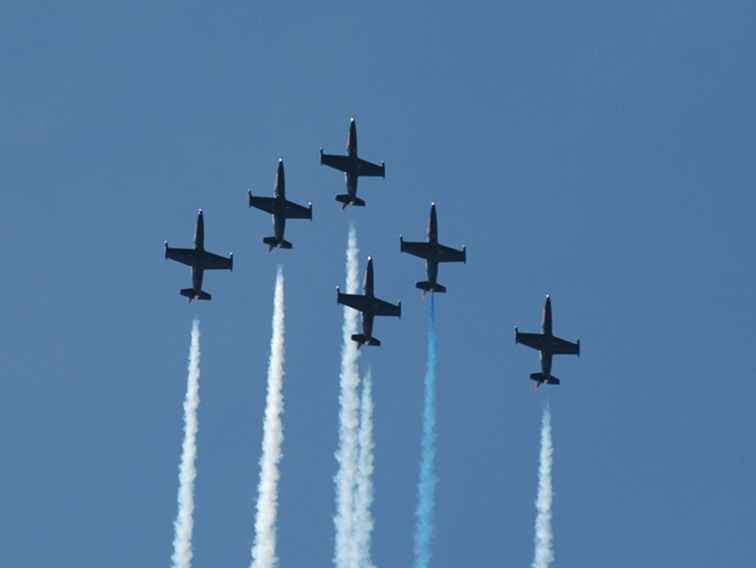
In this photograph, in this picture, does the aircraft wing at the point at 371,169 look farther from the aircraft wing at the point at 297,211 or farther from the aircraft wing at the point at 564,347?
the aircraft wing at the point at 564,347

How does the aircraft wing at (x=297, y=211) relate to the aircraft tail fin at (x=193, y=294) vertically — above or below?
above

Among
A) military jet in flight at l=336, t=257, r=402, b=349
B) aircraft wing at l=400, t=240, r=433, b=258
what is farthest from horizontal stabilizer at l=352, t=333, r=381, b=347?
aircraft wing at l=400, t=240, r=433, b=258

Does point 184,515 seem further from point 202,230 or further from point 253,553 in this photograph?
point 202,230

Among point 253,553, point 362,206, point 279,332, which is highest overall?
point 362,206

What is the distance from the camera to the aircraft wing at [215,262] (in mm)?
138500

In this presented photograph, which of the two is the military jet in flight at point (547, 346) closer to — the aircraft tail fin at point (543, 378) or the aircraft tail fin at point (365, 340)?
the aircraft tail fin at point (543, 378)

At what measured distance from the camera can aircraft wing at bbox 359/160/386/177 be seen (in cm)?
14638

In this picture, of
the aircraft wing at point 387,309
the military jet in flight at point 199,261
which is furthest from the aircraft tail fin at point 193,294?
the aircraft wing at point 387,309

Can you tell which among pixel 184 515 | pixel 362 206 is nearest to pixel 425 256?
pixel 362 206

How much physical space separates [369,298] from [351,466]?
11614 mm

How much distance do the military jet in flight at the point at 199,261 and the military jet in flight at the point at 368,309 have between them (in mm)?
8645

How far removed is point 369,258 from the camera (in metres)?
138

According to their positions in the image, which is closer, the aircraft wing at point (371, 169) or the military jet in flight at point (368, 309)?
the military jet in flight at point (368, 309)

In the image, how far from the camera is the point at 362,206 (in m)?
145
